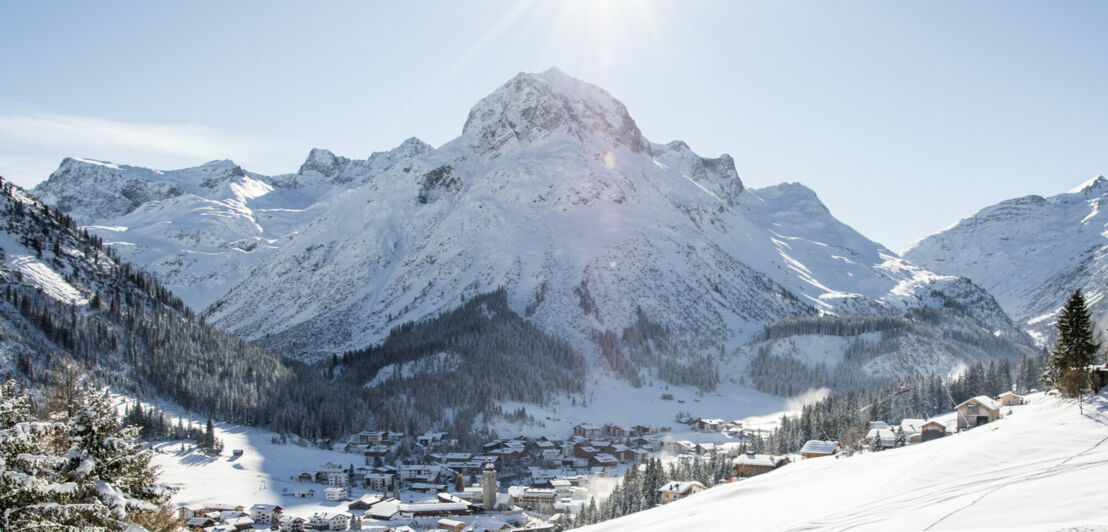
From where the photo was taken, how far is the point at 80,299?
133 meters

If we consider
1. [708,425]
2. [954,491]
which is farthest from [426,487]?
[954,491]

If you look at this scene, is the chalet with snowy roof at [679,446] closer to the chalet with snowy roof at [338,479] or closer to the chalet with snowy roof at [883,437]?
the chalet with snowy roof at [338,479]

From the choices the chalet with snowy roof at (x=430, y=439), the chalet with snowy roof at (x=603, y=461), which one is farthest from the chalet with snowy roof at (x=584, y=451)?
the chalet with snowy roof at (x=430, y=439)

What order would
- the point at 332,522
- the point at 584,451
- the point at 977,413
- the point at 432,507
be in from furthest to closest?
the point at 584,451 → the point at 432,507 → the point at 332,522 → the point at 977,413

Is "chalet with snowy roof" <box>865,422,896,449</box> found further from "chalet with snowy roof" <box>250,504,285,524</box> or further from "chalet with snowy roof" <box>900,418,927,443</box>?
"chalet with snowy roof" <box>250,504,285,524</box>

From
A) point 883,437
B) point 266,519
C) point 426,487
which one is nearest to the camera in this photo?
point 883,437

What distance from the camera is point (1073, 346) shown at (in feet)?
166

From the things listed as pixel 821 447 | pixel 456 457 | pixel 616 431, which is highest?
pixel 821 447

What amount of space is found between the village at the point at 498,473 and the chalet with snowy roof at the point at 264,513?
0.48ft

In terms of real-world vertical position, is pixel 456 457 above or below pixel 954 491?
below

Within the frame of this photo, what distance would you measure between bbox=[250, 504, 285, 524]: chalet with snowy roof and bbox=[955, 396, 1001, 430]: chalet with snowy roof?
227 feet

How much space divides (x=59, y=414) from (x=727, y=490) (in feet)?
109

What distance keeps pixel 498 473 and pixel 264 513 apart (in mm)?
44961

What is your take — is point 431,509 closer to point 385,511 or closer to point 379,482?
point 385,511
